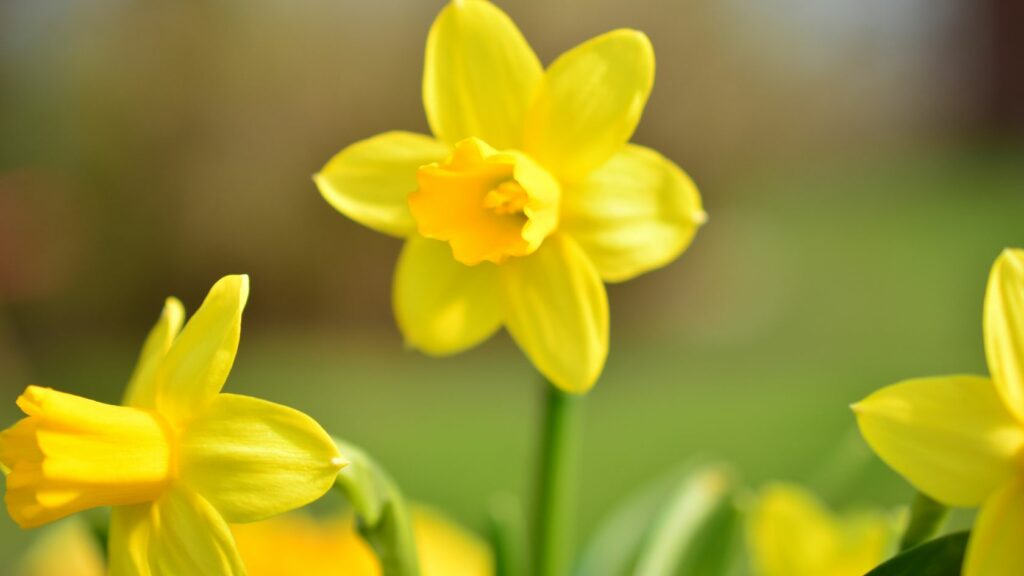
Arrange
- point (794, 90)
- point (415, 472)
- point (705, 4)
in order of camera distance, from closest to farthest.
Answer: point (415, 472)
point (705, 4)
point (794, 90)

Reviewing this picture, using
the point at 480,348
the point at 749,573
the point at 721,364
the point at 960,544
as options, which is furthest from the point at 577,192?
the point at 480,348

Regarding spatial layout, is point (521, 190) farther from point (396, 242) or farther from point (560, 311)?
point (396, 242)

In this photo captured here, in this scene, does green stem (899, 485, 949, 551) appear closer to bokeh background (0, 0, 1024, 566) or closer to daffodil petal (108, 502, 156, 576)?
daffodil petal (108, 502, 156, 576)

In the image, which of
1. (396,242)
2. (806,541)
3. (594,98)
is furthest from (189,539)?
(396,242)

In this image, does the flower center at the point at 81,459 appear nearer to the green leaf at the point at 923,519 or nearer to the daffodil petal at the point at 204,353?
the daffodil petal at the point at 204,353

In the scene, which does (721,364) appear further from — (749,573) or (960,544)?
(960,544)

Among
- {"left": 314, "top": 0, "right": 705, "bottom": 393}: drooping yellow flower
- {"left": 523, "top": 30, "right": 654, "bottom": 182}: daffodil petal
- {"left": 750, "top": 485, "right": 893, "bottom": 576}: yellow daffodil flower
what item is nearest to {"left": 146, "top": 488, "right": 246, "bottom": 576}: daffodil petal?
{"left": 314, "top": 0, "right": 705, "bottom": 393}: drooping yellow flower

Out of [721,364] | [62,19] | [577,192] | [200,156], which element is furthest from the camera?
[200,156]

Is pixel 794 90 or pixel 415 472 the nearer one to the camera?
pixel 415 472
